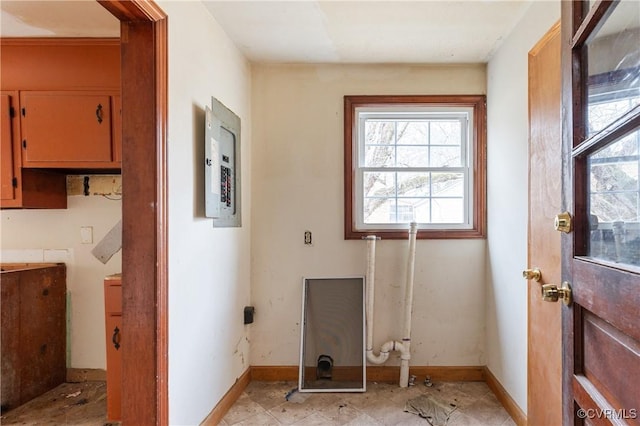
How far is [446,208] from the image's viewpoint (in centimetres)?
263

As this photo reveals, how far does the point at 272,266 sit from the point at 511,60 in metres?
2.09

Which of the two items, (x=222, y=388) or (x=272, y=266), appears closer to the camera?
(x=222, y=388)

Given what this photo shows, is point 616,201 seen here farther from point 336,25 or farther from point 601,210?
point 336,25

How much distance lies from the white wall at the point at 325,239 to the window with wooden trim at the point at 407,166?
0.10 meters

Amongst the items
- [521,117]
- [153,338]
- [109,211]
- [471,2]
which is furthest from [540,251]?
[109,211]

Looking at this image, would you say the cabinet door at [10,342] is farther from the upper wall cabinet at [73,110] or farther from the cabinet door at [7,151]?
the upper wall cabinet at [73,110]

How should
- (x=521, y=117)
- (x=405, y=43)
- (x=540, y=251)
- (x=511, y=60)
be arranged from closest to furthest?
1. (x=540, y=251)
2. (x=521, y=117)
3. (x=511, y=60)
4. (x=405, y=43)

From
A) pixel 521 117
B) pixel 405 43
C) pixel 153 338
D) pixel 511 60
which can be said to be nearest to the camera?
pixel 153 338

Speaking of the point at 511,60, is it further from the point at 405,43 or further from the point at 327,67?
the point at 327,67

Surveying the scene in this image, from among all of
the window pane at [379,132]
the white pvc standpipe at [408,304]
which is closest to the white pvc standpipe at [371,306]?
the white pvc standpipe at [408,304]

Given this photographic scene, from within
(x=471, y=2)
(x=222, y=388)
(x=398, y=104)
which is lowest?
(x=222, y=388)

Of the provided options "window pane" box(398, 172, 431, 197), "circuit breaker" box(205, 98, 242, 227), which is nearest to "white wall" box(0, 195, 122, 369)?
"circuit breaker" box(205, 98, 242, 227)

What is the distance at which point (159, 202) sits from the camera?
55.0 inches

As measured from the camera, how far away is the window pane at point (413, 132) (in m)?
2.65
